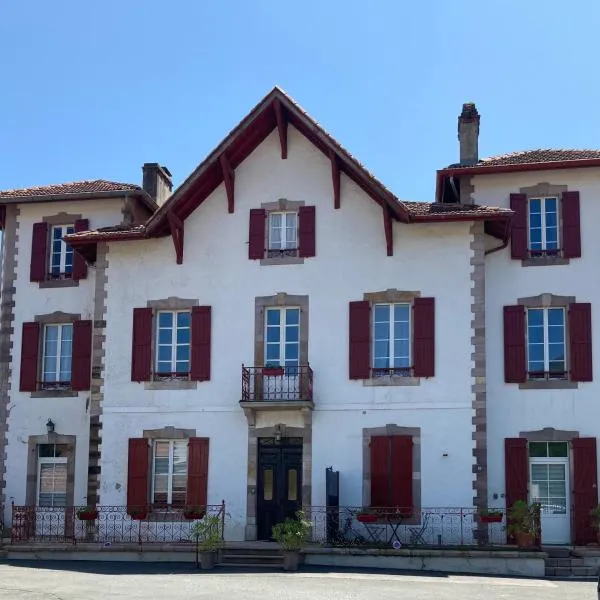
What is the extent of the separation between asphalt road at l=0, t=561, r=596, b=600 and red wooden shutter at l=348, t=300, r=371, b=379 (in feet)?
14.5

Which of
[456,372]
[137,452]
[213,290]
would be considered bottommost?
[137,452]

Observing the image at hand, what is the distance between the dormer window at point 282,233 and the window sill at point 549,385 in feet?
17.8

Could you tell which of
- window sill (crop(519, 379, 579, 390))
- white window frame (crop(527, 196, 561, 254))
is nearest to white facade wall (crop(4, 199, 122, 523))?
white window frame (crop(527, 196, 561, 254))

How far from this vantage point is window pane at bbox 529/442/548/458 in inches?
851

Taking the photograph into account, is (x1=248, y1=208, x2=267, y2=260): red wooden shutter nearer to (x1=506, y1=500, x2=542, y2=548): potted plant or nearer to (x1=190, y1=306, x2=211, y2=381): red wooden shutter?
(x1=190, y1=306, x2=211, y2=381): red wooden shutter

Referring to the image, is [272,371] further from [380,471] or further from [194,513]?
[194,513]

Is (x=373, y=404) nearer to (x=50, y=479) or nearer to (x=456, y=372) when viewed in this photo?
(x=456, y=372)

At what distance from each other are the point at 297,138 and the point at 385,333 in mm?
4504

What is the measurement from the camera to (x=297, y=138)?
2283 cm

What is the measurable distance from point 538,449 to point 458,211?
495 cm

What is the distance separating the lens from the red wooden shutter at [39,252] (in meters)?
24.7

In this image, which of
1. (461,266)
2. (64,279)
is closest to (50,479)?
(64,279)

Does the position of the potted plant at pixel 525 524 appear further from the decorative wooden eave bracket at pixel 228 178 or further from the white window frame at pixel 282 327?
the decorative wooden eave bracket at pixel 228 178

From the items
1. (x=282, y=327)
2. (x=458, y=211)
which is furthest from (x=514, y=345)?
(x=282, y=327)
